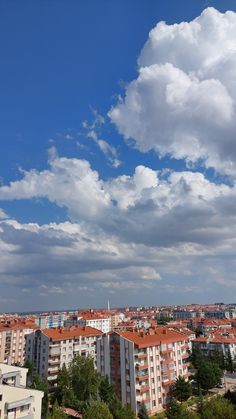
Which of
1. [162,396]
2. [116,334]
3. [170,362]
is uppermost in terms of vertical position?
[116,334]

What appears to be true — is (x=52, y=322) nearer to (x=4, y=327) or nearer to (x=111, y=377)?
(x=4, y=327)

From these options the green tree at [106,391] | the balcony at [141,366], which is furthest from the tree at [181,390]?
the green tree at [106,391]

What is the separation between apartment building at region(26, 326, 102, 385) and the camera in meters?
73.9

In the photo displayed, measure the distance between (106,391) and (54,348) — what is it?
75.4ft

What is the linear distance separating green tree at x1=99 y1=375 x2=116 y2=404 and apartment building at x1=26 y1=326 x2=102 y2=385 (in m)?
15.2

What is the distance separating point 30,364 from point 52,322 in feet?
394

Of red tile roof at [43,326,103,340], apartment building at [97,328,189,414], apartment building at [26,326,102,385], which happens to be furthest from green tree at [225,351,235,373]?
apartment building at [26,326,102,385]

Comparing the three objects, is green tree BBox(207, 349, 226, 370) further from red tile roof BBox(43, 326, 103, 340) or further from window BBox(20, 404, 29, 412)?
window BBox(20, 404, 29, 412)

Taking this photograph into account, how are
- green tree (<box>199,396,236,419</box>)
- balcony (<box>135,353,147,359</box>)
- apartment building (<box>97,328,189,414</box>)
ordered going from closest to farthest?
green tree (<box>199,396,236,419</box>)
apartment building (<box>97,328,189,414</box>)
balcony (<box>135,353,147,359</box>)

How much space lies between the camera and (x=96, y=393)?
55219 millimetres

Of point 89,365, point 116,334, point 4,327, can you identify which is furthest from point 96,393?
point 4,327

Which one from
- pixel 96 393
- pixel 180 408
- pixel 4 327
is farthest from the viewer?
pixel 4 327

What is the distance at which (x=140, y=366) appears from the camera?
57.0 metres

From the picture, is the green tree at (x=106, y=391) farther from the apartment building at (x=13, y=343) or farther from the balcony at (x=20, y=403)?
the apartment building at (x=13, y=343)
